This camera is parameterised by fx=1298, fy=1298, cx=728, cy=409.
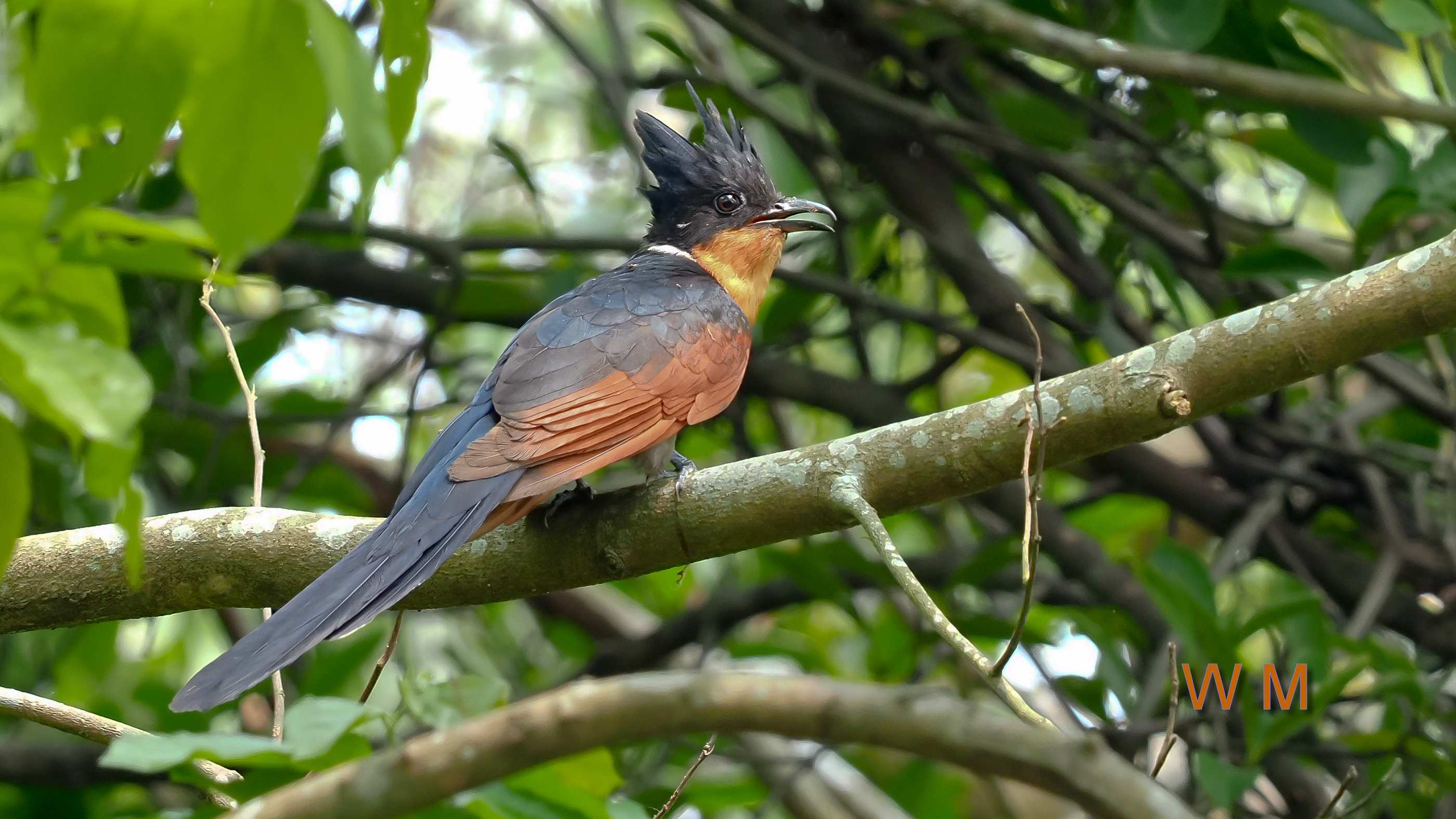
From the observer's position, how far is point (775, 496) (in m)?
2.39

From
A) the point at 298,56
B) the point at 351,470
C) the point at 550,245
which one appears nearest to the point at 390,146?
the point at 298,56

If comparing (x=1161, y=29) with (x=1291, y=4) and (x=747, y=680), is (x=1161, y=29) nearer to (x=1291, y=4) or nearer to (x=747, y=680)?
(x=1291, y=4)

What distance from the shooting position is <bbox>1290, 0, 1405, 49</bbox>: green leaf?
3371 millimetres

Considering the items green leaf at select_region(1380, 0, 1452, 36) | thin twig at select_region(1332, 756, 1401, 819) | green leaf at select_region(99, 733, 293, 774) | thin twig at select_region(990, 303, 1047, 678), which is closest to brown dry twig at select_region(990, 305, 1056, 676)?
thin twig at select_region(990, 303, 1047, 678)

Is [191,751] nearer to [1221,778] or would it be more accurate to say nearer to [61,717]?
[61,717]

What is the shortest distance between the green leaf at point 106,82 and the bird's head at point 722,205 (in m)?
2.77

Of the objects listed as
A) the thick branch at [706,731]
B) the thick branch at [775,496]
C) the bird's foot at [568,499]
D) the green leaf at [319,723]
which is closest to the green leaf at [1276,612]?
the thick branch at [775,496]

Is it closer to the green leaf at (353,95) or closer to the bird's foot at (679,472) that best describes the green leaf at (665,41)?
the bird's foot at (679,472)

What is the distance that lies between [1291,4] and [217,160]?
3071mm

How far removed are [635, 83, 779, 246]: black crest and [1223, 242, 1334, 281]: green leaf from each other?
1446 millimetres

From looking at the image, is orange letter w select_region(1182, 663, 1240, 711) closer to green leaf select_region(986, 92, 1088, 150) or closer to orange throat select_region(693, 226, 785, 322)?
orange throat select_region(693, 226, 785, 322)

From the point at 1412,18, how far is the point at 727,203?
199cm

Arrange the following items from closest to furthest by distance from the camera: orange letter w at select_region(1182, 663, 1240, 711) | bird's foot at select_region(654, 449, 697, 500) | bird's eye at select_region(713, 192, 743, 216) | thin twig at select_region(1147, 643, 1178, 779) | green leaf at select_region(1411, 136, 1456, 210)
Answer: thin twig at select_region(1147, 643, 1178, 779), bird's foot at select_region(654, 449, 697, 500), orange letter w at select_region(1182, 663, 1240, 711), green leaf at select_region(1411, 136, 1456, 210), bird's eye at select_region(713, 192, 743, 216)

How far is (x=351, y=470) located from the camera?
18.1 ft
